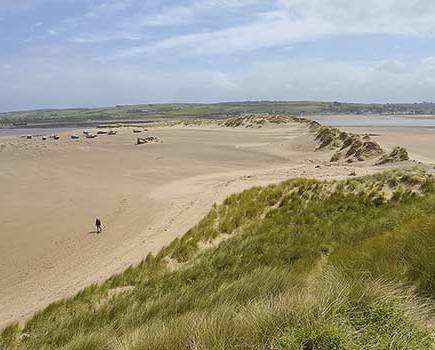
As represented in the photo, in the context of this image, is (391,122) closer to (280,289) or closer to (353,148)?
(353,148)

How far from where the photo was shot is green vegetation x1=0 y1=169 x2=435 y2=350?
179 inches

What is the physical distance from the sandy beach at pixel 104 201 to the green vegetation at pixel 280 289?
1.79 m

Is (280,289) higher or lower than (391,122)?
higher

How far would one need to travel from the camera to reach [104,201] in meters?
23.6

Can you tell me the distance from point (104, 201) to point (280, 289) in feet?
59.9

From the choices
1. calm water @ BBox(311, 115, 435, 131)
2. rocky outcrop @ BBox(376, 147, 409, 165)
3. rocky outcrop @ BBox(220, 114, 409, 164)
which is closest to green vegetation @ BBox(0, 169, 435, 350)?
rocky outcrop @ BBox(376, 147, 409, 165)

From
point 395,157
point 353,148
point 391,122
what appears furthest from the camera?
point 391,122

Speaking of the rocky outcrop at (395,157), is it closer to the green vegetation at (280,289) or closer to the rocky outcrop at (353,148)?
the rocky outcrop at (353,148)

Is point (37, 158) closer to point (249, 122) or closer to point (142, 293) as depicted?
point (142, 293)

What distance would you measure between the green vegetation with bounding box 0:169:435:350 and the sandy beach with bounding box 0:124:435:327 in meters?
1.79

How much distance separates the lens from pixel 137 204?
2239 centimetres

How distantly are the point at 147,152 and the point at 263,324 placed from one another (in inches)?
1644

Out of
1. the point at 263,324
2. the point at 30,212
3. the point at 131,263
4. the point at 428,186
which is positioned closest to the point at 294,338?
the point at 263,324

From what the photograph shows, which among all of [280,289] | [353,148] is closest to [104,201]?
[280,289]
